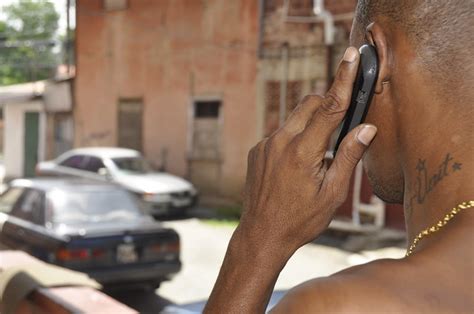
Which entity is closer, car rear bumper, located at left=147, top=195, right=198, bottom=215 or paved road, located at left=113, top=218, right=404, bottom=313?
paved road, located at left=113, top=218, right=404, bottom=313

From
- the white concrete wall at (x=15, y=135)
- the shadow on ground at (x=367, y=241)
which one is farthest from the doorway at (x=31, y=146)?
the shadow on ground at (x=367, y=241)

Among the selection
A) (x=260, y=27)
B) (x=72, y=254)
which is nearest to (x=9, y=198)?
(x=72, y=254)

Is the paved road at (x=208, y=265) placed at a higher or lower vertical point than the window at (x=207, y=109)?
lower

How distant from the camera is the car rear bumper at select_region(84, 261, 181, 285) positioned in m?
7.01

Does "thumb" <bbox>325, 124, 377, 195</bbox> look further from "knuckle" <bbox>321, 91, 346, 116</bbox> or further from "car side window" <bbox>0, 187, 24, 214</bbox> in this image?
"car side window" <bbox>0, 187, 24, 214</bbox>

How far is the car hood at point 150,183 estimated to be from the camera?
1376 centimetres

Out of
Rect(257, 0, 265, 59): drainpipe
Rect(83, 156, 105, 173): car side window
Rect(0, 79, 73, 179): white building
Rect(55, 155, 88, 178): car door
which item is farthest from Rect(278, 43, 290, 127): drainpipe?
Rect(0, 79, 73, 179): white building

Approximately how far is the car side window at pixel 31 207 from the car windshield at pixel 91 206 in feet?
0.47

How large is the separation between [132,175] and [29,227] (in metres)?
7.10

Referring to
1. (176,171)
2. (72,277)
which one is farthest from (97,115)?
(72,277)

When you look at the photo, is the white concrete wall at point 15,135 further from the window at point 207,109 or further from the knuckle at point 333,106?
the knuckle at point 333,106

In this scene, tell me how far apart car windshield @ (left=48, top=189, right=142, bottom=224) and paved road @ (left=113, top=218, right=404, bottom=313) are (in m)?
1.00

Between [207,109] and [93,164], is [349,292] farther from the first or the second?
[207,109]

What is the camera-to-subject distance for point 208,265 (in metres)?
10.0
